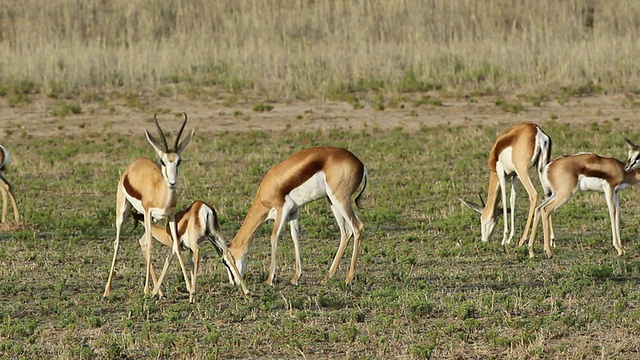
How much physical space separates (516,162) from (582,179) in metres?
0.80

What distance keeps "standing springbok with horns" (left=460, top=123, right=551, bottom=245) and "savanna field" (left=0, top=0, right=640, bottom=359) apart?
37 centimetres

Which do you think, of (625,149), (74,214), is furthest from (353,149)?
(74,214)

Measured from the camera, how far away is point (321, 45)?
28.6 metres

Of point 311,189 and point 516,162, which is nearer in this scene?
point 311,189

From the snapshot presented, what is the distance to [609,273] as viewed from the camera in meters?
9.80

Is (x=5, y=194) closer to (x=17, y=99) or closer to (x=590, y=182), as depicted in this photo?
(x=590, y=182)

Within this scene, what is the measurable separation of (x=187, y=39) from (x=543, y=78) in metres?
10.3

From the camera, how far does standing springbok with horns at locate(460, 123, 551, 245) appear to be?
11508 millimetres

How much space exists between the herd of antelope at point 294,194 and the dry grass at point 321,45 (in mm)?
12181

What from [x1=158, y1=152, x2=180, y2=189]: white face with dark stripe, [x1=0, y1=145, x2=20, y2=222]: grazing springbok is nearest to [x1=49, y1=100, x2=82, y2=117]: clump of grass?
[x1=0, y1=145, x2=20, y2=222]: grazing springbok

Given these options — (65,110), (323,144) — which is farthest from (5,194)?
(65,110)

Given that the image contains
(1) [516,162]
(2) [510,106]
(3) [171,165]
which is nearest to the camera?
(3) [171,165]

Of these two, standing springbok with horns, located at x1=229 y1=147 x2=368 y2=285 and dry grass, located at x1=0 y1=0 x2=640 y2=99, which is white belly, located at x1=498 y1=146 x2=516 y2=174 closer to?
standing springbok with horns, located at x1=229 y1=147 x2=368 y2=285

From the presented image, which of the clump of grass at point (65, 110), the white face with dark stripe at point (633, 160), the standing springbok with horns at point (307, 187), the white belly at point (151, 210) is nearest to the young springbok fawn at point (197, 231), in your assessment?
the white belly at point (151, 210)
